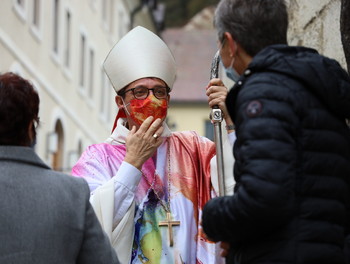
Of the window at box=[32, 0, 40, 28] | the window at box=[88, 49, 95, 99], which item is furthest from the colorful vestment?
the window at box=[88, 49, 95, 99]

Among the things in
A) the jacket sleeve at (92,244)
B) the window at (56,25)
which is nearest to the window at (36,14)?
the window at (56,25)

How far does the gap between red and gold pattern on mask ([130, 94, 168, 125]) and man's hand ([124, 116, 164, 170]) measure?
3.7 inches

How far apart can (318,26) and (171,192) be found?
5.40 feet

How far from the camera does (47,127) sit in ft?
93.8

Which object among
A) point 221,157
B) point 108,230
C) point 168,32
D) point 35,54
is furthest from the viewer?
point 168,32

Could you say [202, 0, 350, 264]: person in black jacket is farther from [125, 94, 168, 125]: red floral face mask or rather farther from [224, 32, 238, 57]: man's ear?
[125, 94, 168, 125]: red floral face mask

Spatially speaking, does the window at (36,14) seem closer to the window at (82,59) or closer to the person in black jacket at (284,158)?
the window at (82,59)

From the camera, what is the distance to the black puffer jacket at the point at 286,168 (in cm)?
431

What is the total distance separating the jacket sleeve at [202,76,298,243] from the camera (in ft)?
14.1

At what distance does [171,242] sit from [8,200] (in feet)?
5.58

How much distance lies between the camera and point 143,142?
6.40 m

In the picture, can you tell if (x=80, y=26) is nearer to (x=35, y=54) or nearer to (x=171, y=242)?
(x=35, y=54)

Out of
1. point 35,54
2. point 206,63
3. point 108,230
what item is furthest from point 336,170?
point 206,63

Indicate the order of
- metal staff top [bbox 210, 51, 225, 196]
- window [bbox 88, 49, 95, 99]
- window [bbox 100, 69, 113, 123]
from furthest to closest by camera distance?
window [bbox 100, 69, 113, 123], window [bbox 88, 49, 95, 99], metal staff top [bbox 210, 51, 225, 196]
